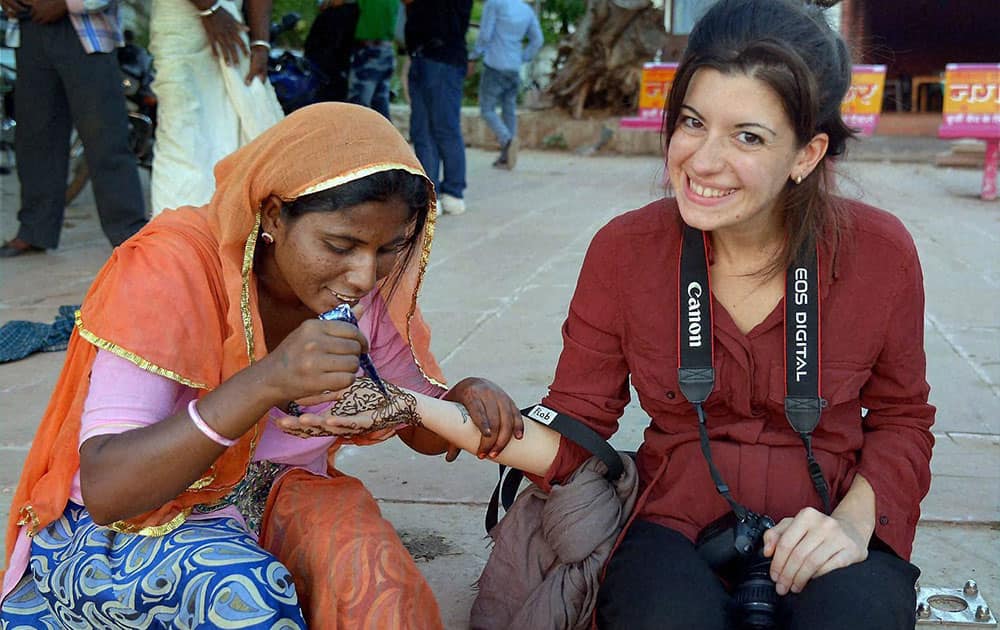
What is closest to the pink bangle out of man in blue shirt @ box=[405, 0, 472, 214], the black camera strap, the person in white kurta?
the black camera strap

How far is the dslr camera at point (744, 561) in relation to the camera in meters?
1.79

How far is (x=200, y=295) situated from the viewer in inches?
70.9

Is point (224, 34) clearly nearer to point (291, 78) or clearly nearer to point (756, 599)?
point (291, 78)

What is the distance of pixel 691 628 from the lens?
5.69ft

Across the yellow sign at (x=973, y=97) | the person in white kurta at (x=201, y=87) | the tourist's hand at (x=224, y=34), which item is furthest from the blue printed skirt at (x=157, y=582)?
the yellow sign at (x=973, y=97)

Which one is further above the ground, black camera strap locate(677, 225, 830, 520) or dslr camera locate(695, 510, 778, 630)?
black camera strap locate(677, 225, 830, 520)

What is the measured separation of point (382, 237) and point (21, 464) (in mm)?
1730

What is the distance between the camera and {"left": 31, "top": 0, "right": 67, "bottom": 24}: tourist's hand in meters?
4.98

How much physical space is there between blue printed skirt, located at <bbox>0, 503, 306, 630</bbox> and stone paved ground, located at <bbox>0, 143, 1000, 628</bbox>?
2.09ft

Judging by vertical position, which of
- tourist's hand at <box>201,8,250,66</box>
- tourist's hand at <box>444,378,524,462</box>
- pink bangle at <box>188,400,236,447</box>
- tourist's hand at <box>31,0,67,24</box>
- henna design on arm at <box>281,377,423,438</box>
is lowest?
tourist's hand at <box>444,378,524,462</box>

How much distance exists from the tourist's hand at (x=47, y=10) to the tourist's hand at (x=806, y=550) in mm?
4332

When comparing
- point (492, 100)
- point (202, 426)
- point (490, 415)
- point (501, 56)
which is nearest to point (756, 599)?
point (490, 415)

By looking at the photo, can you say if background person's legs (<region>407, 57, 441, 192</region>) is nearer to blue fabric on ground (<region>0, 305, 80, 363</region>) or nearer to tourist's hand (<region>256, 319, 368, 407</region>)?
blue fabric on ground (<region>0, 305, 80, 363</region>)

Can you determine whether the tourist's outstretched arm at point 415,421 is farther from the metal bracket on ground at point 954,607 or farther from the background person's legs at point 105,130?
the background person's legs at point 105,130
